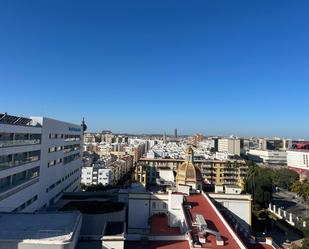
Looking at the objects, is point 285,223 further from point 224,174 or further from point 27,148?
point 27,148

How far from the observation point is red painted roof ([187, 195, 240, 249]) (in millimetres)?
22211

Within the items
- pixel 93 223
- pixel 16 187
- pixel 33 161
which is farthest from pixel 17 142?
pixel 93 223

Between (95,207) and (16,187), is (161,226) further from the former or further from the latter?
(16,187)

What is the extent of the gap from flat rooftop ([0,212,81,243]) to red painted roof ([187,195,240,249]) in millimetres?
9994

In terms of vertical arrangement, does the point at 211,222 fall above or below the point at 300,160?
below

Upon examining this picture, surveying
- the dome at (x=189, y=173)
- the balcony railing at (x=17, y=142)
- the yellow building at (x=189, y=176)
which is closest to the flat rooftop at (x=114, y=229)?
the balcony railing at (x=17, y=142)

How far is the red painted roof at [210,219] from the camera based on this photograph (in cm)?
2221

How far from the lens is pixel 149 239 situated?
80.8ft

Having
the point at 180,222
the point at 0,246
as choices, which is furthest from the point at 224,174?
the point at 0,246

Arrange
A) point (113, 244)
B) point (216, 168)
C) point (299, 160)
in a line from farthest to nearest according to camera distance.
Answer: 1. point (299, 160)
2. point (216, 168)
3. point (113, 244)

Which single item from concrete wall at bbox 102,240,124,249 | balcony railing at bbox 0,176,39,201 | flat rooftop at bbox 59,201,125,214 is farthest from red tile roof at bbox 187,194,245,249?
balcony railing at bbox 0,176,39,201

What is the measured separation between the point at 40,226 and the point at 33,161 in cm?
1690

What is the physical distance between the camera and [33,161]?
1406 inches

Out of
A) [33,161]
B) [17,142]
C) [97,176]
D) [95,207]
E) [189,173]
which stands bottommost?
[97,176]
